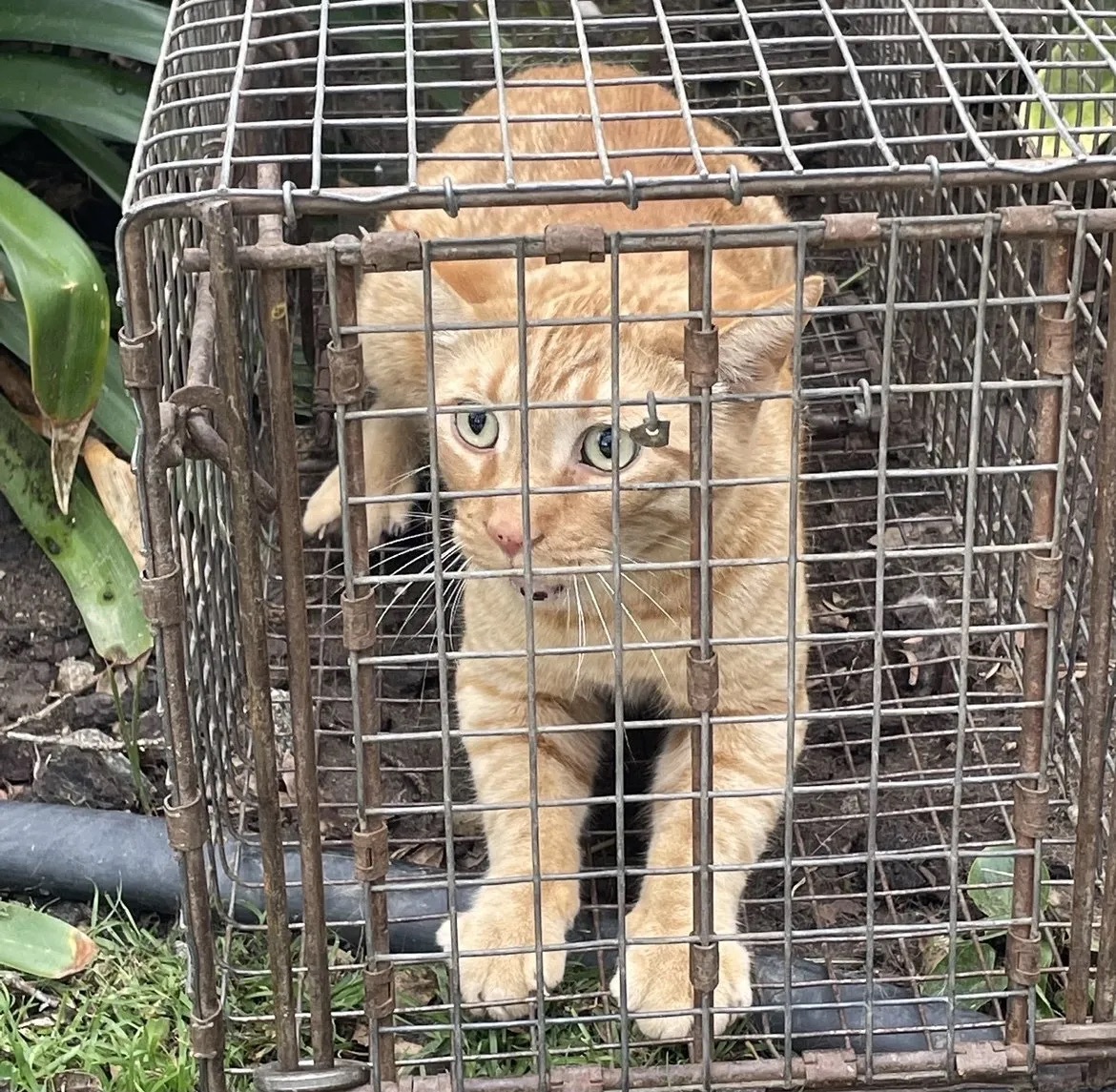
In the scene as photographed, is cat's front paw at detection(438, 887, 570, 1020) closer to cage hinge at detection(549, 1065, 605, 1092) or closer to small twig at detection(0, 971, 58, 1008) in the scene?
cage hinge at detection(549, 1065, 605, 1092)

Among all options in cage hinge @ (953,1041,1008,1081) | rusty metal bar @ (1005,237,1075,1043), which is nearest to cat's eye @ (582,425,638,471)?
rusty metal bar @ (1005,237,1075,1043)

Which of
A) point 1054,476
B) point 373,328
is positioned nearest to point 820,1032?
point 1054,476

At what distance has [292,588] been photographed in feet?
5.88

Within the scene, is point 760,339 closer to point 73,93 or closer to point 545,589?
point 545,589

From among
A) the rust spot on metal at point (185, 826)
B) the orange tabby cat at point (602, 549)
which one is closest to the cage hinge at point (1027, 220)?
the orange tabby cat at point (602, 549)

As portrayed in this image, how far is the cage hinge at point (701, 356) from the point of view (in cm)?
169

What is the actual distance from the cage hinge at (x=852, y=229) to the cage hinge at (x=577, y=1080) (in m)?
1.08

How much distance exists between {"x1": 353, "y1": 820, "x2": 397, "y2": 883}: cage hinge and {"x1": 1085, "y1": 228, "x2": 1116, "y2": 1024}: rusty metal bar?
2.83ft

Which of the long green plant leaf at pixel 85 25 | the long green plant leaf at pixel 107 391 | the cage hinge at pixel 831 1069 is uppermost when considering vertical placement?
the long green plant leaf at pixel 85 25

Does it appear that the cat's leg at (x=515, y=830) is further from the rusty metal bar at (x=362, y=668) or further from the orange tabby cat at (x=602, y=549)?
the rusty metal bar at (x=362, y=668)

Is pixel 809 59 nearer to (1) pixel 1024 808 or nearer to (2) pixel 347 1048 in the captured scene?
(1) pixel 1024 808

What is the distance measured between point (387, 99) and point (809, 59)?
3.32ft

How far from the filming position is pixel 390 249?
1.63m

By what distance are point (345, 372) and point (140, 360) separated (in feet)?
0.72
